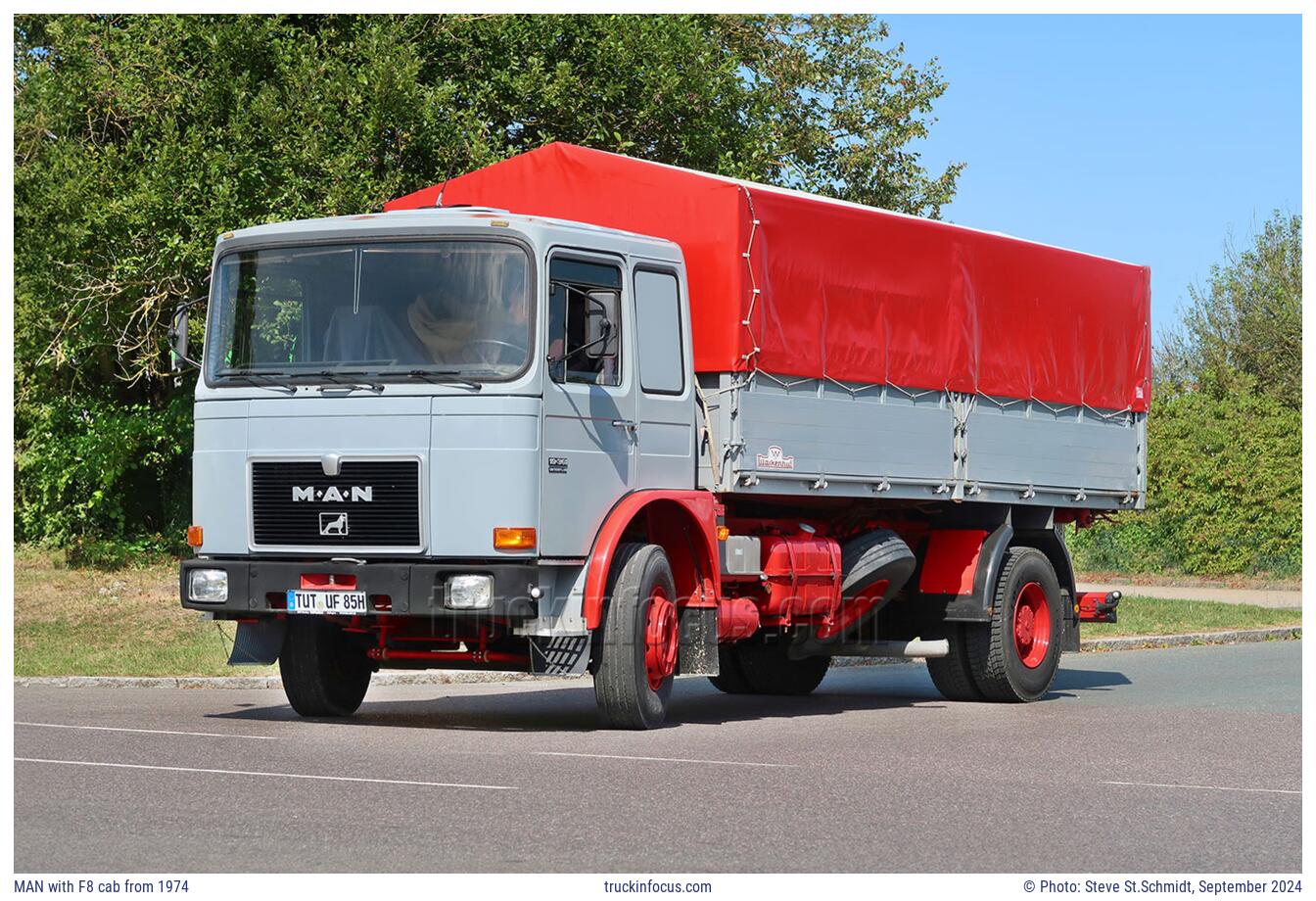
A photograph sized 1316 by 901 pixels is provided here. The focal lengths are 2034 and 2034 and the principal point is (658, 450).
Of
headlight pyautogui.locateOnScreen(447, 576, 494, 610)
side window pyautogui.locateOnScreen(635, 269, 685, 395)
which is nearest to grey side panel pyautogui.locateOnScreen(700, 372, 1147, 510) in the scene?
side window pyautogui.locateOnScreen(635, 269, 685, 395)

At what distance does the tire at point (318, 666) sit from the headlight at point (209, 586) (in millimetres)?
856

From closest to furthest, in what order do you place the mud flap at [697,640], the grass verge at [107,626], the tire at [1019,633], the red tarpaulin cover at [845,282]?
the mud flap at [697,640] → the red tarpaulin cover at [845,282] → the tire at [1019,633] → the grass verge at [107,626]

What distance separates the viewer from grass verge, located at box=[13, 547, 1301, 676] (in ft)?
58.9

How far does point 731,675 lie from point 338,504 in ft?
17.5

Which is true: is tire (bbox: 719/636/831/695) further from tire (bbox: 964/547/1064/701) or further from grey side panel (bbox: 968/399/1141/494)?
grey side panel (bbox: 968/399/1141/494)

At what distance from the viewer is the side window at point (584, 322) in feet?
40.7

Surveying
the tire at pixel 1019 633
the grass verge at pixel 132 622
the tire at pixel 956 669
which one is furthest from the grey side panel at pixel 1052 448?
the grass verge at pixel 132 622

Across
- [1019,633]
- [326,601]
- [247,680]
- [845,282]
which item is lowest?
[247,680]

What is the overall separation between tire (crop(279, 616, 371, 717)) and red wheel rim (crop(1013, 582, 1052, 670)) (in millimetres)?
5520

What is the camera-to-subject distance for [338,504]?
40.9 ft

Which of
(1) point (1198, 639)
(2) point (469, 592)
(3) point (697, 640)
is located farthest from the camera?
(1) point (1198, 639)

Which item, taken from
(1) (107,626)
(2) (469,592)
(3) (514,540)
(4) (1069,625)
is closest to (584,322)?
(3) (514,540)

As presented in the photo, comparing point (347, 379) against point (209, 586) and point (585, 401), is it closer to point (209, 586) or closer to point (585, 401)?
point (585, 401)

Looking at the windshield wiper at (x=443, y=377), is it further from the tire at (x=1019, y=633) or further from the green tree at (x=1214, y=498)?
the green tree at (x=1214, y=498)
